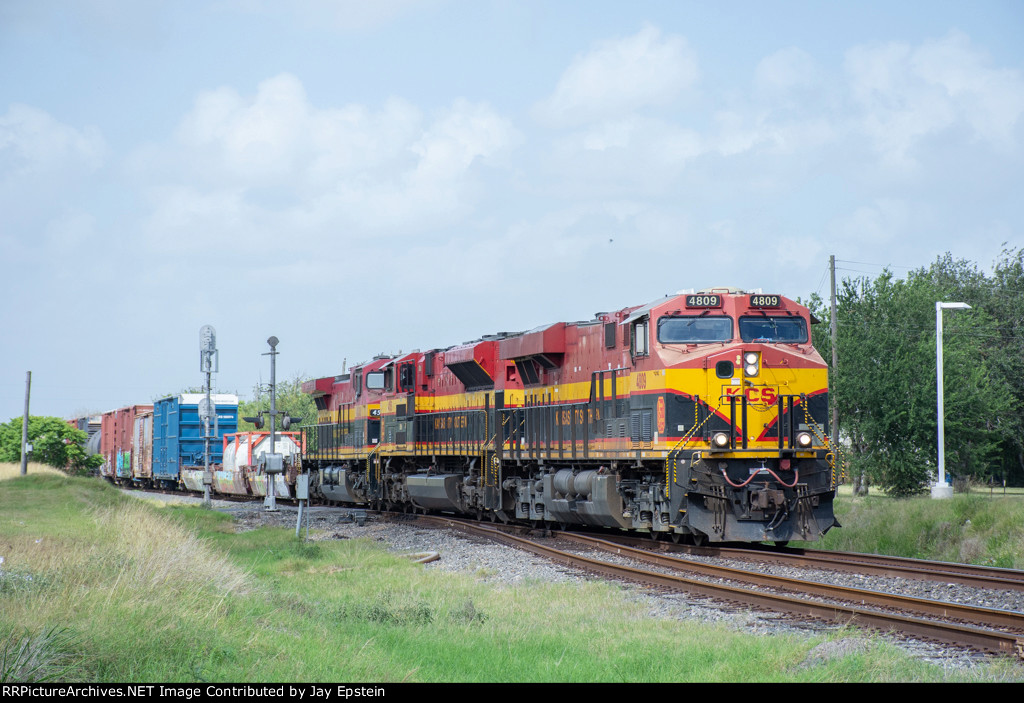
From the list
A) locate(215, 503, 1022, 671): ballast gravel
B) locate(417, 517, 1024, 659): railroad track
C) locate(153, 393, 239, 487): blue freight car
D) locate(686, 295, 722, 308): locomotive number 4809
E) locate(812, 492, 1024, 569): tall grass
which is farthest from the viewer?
locate(153, 393, 239, 487): blue freight car

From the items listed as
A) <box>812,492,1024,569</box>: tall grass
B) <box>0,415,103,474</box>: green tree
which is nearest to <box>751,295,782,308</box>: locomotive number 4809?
<box>812,492,1024,569</box>: tall grass

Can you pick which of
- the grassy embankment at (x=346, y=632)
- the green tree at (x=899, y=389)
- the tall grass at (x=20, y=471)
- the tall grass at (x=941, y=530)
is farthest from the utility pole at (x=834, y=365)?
the tall grass at (x=20, y=471)

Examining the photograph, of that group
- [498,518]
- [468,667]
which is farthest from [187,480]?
[468,667]

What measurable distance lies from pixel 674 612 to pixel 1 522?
13.8 meters

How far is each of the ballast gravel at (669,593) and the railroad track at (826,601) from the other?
0.29 m

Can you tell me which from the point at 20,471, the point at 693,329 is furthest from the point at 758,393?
the point at 20,471

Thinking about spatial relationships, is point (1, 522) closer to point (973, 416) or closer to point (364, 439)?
point (364, 439)

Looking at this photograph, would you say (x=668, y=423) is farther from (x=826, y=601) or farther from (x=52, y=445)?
(x=52, y=445)

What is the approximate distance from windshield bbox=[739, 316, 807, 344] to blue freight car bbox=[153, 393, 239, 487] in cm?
3148

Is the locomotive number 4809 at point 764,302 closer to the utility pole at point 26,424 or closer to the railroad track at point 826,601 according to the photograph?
the railroad track at point 826,601

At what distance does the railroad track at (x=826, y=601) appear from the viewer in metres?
9.25

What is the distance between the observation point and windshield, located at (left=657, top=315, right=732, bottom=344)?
1656cm

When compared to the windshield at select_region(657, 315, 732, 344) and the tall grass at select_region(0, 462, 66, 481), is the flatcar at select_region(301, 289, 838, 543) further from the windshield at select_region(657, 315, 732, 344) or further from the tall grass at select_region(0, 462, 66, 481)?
the tall grass at select_region(0, 462, 66, 481)

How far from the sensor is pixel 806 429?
1630cm
